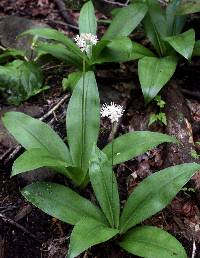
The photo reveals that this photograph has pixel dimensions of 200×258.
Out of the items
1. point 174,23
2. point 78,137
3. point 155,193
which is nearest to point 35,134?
point 78,137

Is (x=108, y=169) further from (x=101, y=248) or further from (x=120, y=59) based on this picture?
(x=120, y=59)

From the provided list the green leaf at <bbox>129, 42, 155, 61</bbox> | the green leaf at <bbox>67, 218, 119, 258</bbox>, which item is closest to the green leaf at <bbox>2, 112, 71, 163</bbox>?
the green leaf at <bbox>67, 218, 119, 258</bbox>

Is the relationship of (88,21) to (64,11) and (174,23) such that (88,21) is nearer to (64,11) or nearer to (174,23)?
(174,23)

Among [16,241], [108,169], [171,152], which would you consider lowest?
[16,241]

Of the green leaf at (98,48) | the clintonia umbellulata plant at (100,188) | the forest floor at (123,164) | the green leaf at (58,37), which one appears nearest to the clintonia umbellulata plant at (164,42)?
the forest floor at (123,164)

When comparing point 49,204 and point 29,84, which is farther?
point 29,84

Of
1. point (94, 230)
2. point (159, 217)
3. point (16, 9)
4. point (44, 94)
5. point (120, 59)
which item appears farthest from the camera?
point (16, 9)

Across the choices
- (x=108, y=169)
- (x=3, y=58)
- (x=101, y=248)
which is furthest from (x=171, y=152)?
(x=3, y=58)

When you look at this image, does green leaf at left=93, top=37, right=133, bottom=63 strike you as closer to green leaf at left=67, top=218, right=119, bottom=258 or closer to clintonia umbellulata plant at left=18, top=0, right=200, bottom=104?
clintonia umbellulata plant at left=18, top=0, right=200, bottom=104
